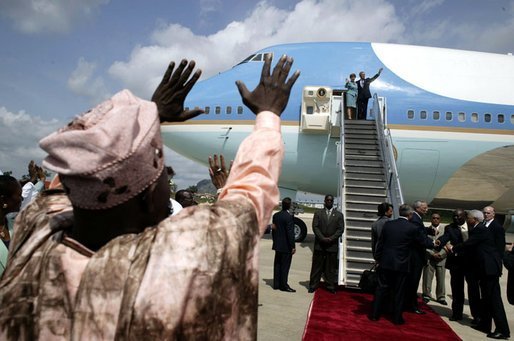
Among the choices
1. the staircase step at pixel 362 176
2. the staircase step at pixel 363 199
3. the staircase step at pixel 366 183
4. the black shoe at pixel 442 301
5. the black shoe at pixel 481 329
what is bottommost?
the black shoe at pixel 481 329

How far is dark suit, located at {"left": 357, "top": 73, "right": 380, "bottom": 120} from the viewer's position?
1009 centimetres

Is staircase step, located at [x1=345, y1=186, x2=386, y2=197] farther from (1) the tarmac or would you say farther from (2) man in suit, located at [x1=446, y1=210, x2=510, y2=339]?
(2) man in suit, located at [x1=446, y1=210, x2=510, y2=339]

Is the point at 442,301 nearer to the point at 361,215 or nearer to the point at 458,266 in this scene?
the point at 458,266

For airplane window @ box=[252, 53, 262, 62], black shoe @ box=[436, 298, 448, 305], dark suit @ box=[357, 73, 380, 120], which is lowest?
black shoe @ box=[436, 298, 448, 305]

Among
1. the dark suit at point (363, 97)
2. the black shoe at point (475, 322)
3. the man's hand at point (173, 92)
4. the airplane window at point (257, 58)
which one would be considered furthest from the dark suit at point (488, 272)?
the airplane window at point (257, 58)

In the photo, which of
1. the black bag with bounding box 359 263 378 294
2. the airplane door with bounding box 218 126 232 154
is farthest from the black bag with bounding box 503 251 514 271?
the airplane door with bounding box 218 126 232 154

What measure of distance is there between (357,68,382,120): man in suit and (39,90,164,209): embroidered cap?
32.3 feet

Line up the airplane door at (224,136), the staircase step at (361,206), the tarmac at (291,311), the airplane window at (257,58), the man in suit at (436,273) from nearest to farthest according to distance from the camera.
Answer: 1. the tarmac at (291,311)
2. the man in suit at (436,273)
3. the staircase step at (361,206)
4. the airplane door at (224,136)
5. the airplane window at (257,58)

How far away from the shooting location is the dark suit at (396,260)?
5184 millimetres

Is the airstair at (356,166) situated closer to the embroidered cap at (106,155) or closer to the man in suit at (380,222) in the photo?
the man in suit at (380,222)

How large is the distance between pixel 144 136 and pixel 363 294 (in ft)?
21.6

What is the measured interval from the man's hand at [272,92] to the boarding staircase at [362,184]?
19.2ft

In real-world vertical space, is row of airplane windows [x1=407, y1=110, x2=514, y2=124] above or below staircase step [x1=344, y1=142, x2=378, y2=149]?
above

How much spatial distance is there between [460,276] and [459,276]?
1 cm
